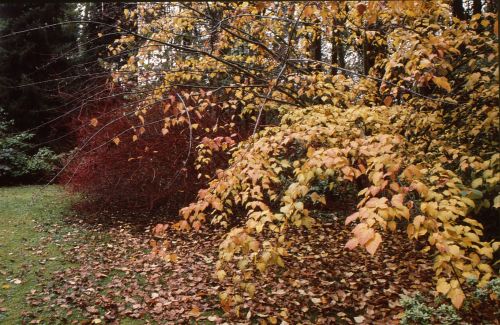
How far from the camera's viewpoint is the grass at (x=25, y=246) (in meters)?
5.18

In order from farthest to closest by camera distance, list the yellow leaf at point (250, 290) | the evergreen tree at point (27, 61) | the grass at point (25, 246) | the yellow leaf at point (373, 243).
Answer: the evergreen tree at point (27, 61) → the grass at point (25, 246) → the yellow leaf at point (250, 290) → the yellow leaf at point (373, 243)

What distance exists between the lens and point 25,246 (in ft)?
24.3

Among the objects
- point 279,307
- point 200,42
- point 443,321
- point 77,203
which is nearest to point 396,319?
point 443,321

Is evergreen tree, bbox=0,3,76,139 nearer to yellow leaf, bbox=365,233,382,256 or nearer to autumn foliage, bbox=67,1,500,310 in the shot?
autumn foliage, bbox=67,1,500,310

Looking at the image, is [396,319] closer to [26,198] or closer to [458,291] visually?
[458,291]

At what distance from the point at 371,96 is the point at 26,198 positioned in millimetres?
10786

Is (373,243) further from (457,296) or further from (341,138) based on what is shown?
(341,138)

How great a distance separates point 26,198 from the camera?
11.9 metres

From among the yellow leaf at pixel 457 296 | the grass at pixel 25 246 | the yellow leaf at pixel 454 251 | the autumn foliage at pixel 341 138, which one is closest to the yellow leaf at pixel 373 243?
the autumn foliage at pixel 341 138

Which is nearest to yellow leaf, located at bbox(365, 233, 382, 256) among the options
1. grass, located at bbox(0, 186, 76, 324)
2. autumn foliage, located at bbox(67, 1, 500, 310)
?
autumn foliage, located at bbox(67, 1, 500, 310)

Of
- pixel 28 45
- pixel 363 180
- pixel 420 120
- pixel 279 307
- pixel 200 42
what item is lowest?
pixel 279 307

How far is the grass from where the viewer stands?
5.18m

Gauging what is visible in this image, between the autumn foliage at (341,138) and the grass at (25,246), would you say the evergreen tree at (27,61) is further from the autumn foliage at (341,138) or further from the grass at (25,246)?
the autumn foliage at (341,138)

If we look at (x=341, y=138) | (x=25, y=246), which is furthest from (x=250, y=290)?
(x=25, y=246)
